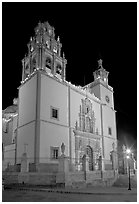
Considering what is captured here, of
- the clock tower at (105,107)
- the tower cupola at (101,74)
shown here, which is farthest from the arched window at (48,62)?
the tower cupola at (101,74)

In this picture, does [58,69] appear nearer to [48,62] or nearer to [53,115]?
[48,62]

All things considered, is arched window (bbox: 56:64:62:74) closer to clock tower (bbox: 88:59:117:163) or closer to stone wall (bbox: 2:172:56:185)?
clock tower (bbox: 88:59:117:163)

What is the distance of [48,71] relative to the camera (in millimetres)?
25391

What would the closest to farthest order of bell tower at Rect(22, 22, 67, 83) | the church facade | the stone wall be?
the stone wall < the church facade < bell tower at Rect(22, 22, 67, 83)

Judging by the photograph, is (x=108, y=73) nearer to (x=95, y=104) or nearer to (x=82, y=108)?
(x=95, y=104)

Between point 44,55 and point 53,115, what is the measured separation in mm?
7674

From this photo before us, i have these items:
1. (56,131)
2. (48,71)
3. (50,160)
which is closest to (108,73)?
(48,71)

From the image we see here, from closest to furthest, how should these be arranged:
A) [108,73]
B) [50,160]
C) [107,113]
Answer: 1. [50,160]
2. [107,113]
3. [108,73]

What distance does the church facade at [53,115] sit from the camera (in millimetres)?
21438

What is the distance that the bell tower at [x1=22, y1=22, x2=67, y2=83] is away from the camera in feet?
82.3

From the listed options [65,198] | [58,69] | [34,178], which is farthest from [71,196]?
[58,69]

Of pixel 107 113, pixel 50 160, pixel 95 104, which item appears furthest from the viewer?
pixel 107 113

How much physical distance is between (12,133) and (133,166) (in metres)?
19.5

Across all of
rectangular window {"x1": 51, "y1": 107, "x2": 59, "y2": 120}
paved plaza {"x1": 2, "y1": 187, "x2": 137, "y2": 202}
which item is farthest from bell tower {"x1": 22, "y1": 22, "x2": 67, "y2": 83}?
paved plaza {"x1": 2, "y1": 187, "x2": 137, "y2": 202}
